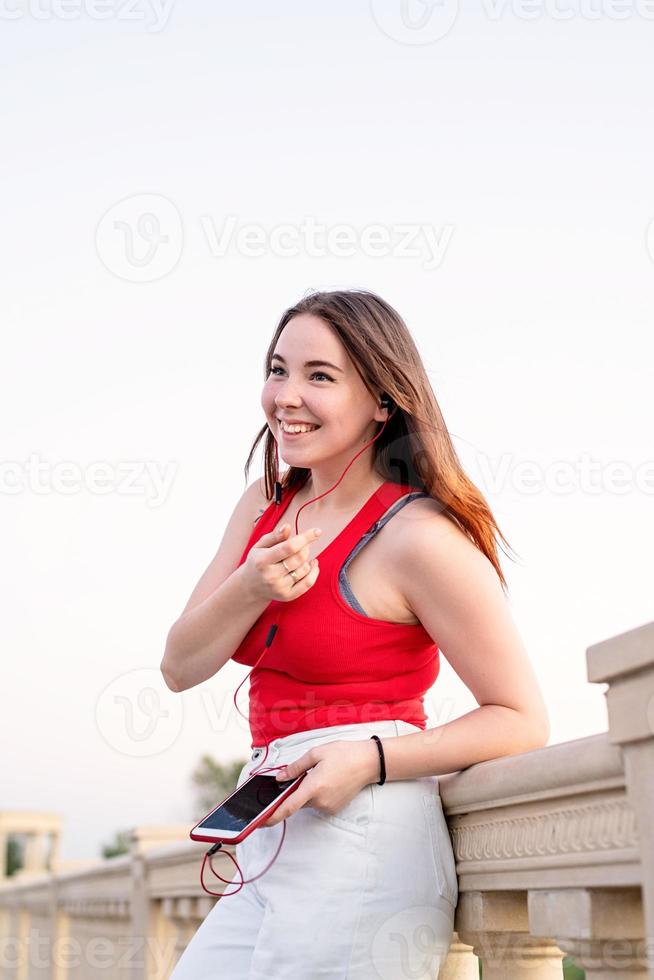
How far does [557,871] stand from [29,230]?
754 centimetres

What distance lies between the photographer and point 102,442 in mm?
5332

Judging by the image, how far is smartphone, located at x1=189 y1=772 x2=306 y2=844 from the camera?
161cm

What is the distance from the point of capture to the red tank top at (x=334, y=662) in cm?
179

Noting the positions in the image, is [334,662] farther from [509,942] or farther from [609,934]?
[609,934]

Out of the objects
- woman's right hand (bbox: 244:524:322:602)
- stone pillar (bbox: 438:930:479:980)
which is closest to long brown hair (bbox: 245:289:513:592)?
woman's right hand (bbox: 244:524:322:602)

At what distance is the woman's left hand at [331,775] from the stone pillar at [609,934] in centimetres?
42

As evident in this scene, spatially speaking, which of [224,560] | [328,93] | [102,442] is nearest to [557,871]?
[224,560]

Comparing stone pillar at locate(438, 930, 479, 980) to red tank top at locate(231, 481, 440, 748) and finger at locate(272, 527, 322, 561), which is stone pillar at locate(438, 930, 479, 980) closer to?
red tank top at locate(231, 481, 440, 748)

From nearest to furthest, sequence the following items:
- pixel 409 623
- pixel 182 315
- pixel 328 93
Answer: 1. pixel 409 623
2. pixel 328 93
3. pixel 182 315

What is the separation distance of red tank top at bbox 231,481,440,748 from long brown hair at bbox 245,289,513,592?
131mm

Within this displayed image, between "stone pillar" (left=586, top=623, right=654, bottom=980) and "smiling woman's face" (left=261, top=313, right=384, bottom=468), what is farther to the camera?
"smiling woman's face" (left=261, top=313, right=384, bottom=468)

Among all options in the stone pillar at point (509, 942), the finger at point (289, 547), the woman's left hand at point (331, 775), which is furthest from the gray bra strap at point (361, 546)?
the stone pillar at point (509, 942)

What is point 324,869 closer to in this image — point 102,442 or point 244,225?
point 244,225

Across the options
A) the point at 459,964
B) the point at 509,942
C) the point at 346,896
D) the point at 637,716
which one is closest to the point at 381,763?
the point at 346,896
